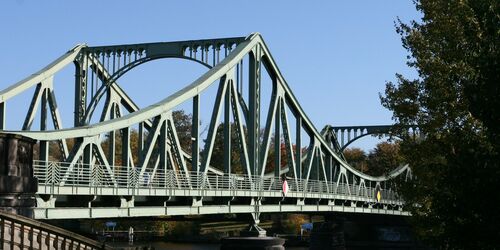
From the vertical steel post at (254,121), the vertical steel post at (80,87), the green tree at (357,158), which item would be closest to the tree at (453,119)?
the vertical steel post at (254,121)

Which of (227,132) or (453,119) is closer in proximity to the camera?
(453,119)

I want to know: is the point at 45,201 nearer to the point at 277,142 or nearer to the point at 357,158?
the point at 277,142

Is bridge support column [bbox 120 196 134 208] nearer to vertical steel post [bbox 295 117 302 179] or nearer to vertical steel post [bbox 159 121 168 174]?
vertical steel post [bbox 159 121 168 174]

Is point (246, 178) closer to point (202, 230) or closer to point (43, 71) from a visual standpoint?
point (43, 71)

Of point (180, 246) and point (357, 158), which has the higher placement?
point (357, 158)

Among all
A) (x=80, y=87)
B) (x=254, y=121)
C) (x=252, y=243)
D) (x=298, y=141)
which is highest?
(x=80, y=87)

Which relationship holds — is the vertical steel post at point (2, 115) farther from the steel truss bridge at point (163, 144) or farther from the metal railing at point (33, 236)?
the metal railing at point (33, 236)

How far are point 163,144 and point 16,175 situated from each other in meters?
13.6

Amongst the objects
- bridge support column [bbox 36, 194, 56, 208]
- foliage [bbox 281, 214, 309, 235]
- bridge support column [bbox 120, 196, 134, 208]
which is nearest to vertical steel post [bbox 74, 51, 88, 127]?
bridge support column [bbox 120, 196, 134, 208]

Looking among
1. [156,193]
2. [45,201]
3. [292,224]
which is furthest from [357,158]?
[45,201]

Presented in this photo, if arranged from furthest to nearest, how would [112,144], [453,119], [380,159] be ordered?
[380,159], [112,144], [453,119]

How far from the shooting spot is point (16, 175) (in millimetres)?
23078

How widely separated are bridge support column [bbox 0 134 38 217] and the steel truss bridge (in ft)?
6.34

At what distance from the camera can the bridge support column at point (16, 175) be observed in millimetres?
22500
